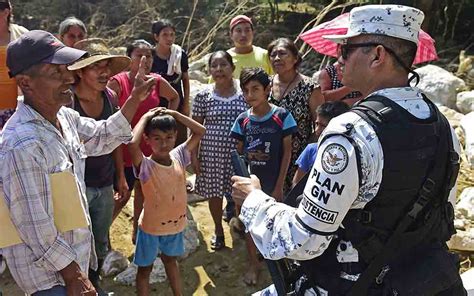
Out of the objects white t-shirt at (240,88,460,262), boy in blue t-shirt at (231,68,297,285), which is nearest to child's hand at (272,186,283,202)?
boy in blue t-shirt at (231,68,297,285)

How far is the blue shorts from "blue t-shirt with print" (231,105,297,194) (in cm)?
78

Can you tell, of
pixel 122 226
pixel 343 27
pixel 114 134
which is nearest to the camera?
pixel 343 27

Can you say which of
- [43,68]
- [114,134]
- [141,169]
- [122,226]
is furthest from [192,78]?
[43,68]

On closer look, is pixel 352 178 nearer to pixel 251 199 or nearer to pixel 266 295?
pixel 251 199

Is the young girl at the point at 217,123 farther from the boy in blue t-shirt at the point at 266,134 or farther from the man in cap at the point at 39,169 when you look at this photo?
the man in cap at the point at 39,169

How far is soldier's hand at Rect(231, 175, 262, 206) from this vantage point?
78.2 inches

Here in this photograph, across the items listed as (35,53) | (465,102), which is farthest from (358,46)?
(465,102)

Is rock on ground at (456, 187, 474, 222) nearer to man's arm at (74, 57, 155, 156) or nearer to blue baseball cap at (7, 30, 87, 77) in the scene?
man's arm at (74, 57, 155, 156)

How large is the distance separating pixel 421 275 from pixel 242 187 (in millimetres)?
711

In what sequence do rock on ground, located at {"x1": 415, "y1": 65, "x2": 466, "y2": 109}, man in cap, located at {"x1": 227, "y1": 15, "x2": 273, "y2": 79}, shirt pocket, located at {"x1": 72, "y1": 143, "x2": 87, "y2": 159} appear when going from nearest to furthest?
1. shirt pocket, located at {"x1": 72, "y1": 143, "x2": 87, "y2": 159}
2. man in cap, located at {"x1": 227, "y1": 15, "x2": 273, "y2": 79}
3. rock on ground, located at {"x1": 415, "y1": 65, "x2": 466, "y2": 109}

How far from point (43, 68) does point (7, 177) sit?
1.52 ft

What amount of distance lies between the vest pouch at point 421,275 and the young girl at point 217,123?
250 centimetres

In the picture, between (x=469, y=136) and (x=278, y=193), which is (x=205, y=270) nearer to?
(x=278, y=193)

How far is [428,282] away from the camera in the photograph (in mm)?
1747
